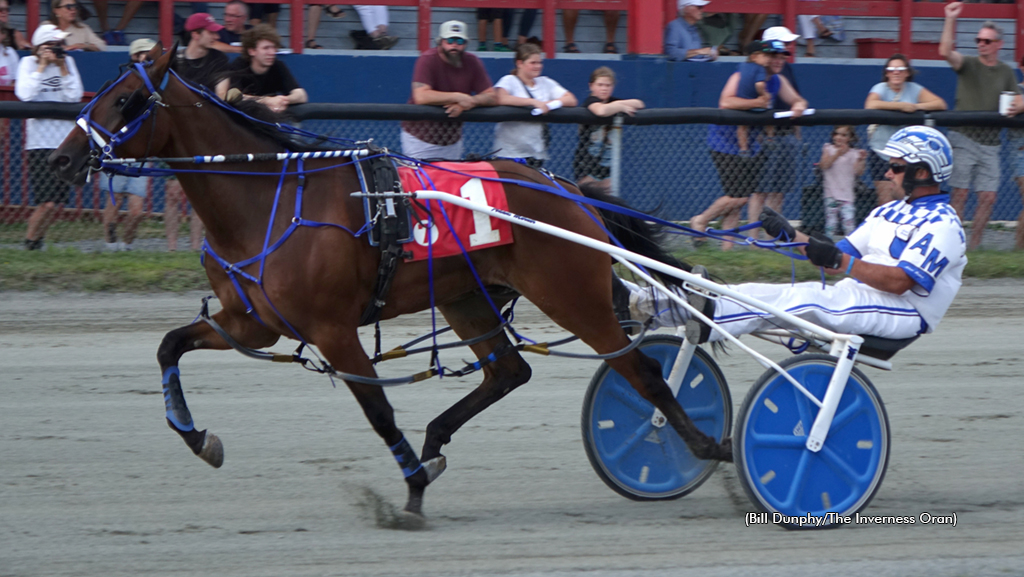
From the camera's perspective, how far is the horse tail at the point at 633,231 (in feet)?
13.7

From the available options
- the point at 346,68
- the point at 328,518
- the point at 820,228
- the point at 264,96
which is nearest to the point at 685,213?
the point at 820,228

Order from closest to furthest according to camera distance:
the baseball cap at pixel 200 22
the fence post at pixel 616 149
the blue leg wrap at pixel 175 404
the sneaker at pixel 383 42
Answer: the blue leg wrap at pixel 175 404 < the baseball cap at pixel 200 22 < the fence post at pixel 616 149 < the sneaker at pixel 383 42

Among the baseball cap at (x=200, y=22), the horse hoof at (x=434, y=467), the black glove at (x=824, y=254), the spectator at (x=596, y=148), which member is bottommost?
the horse hoof at (x=434, y=467)

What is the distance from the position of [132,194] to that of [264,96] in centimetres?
127

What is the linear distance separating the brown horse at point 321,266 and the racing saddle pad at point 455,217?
58 millimetres

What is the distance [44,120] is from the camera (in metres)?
7.21

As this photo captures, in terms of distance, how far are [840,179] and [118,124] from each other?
5690 mm

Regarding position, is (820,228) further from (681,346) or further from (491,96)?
(681,346)

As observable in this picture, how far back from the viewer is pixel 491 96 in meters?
7.51

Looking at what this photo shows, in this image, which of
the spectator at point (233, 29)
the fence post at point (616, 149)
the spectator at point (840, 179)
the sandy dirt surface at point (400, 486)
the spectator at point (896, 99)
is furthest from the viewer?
the spectator at point (233, 29)

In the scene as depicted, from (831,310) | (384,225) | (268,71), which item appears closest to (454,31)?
Result: (268,71)

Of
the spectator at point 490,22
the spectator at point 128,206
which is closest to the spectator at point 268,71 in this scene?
the spectator at point 128,206

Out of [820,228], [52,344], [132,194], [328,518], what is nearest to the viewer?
[328,518]

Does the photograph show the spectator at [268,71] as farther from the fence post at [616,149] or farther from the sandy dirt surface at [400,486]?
the fence post at [616,149]
